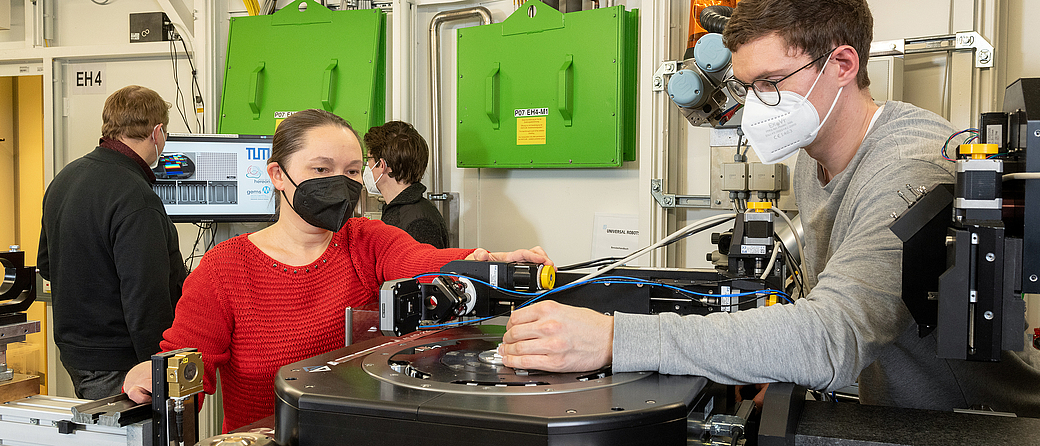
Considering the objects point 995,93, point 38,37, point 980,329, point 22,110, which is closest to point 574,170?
point 995,93

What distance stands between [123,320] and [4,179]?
2.59m

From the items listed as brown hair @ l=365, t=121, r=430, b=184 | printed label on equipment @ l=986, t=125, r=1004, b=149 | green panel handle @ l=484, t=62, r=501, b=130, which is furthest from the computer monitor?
printed label on equipment @ l=986, t=125, r=1004, b=149

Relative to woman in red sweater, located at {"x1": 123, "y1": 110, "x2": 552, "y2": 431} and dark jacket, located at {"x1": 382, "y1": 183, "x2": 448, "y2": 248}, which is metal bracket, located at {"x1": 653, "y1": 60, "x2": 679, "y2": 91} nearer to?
dark jacket, located at {"x1": 382, "y1": 183, "x2": 448, "y2": 248}

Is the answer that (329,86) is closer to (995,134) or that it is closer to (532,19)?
(532,19)

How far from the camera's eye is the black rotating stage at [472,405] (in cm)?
70

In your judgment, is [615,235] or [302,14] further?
[302,14]

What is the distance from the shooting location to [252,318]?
1401 mm

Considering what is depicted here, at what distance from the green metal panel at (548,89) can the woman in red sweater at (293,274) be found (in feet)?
4.29

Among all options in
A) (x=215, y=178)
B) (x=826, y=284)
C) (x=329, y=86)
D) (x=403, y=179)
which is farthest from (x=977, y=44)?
(x=215, y=178)

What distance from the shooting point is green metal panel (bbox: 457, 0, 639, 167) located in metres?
2.77

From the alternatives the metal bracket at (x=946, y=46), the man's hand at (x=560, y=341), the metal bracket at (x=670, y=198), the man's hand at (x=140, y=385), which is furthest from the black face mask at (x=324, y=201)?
the metal bracket at (x=946, y=46)

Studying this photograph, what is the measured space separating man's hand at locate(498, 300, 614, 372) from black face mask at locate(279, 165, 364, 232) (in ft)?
2.26

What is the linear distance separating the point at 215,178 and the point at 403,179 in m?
0.94

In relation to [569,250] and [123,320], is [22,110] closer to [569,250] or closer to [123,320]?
[123,320]
